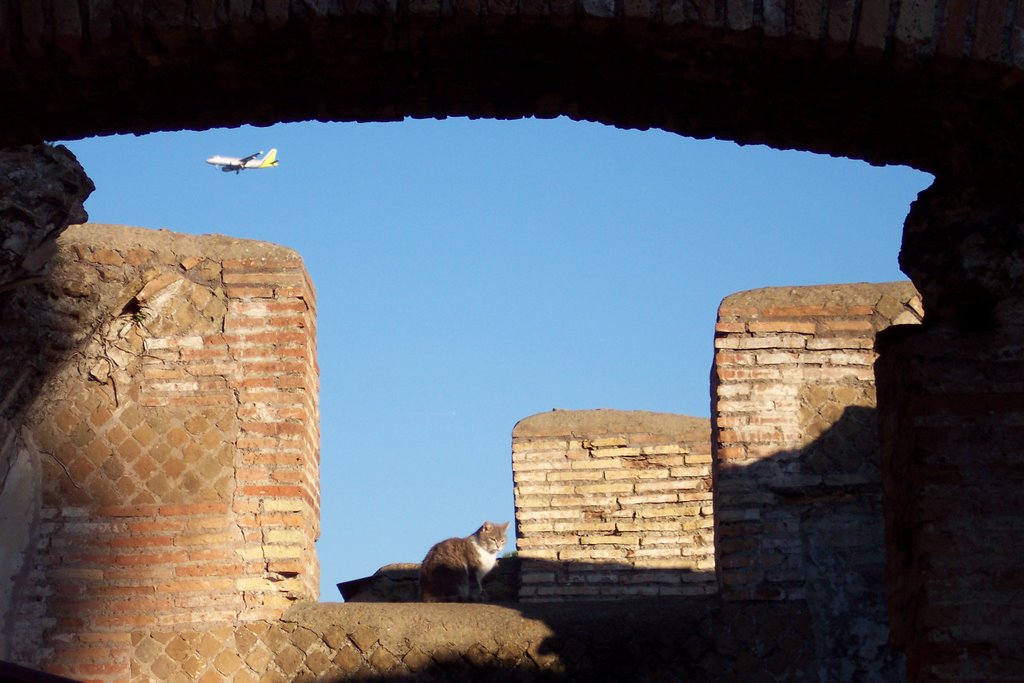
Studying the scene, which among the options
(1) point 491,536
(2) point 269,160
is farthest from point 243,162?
(1) point 491,536

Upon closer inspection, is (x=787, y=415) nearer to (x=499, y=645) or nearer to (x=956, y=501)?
(x=499, y=645)

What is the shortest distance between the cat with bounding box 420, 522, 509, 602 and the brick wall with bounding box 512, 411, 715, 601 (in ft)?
1.09

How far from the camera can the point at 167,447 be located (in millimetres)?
6922

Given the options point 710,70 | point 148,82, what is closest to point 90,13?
point 148,82

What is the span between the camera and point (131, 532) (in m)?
6.79

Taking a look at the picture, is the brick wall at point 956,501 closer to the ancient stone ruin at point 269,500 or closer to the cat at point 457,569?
the ancient stone ruin at point 269,500

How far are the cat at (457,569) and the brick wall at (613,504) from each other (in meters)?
0.33

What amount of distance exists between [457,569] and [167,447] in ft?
6.52

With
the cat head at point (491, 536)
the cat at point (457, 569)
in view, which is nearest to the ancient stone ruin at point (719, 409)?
the cat at point (457, 569)

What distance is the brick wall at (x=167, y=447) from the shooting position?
669 centimetres

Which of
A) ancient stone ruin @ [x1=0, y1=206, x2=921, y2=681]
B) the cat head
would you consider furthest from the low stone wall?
the cat head

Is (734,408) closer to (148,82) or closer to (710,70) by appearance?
(710,70)

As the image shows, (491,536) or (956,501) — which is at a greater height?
(491,536)

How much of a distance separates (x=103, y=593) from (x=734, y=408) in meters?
2.96
